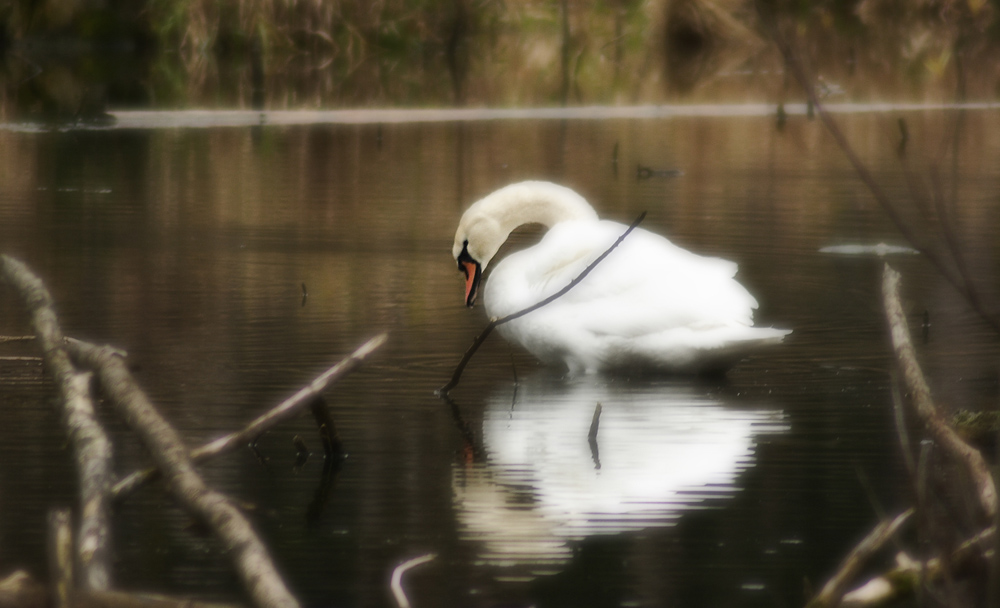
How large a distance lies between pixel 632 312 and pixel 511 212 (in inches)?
48.7

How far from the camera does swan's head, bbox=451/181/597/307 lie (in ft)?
23.8

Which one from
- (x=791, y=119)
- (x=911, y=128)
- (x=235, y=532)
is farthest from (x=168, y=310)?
(x=791, y=119)

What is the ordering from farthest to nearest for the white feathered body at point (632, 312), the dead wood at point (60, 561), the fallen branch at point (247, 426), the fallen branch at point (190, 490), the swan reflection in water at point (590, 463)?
the white feathered body at point (632, 312) < the swan reflection in water at point (590, 463) < the fallen branch at point (247, 426) < the fallen branch at point (190, 490) < the dead wood at point (60, 561)

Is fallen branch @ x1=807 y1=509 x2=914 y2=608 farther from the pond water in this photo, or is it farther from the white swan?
the white swan

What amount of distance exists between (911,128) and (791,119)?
295 centimetres

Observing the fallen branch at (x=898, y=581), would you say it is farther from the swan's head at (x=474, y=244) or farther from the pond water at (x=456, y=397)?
the swan's head at (x=474, y=244)

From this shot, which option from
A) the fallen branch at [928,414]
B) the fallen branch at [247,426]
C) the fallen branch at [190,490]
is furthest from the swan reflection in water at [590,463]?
the fallen branch at [190,490]

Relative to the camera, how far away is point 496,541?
4.30 m

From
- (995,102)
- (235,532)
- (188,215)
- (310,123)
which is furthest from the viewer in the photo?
(995,102)

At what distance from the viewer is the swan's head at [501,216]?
23.8 ft

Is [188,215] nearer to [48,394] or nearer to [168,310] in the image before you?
[168,310]

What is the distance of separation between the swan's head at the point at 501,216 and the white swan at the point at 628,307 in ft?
1.88

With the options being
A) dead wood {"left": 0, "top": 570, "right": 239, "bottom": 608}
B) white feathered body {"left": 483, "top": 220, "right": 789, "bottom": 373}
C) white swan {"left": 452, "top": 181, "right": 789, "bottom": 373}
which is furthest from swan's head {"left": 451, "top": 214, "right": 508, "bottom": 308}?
dead wood {"left": 0, "top": 570, "right": 239, "bottom": 608}

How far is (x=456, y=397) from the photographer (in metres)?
6.09
